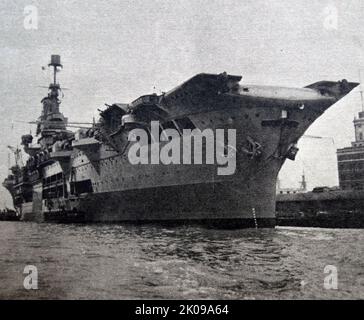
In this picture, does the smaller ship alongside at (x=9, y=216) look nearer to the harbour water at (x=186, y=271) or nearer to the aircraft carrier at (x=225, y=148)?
the aircraft carrier at (x=225, y=148)

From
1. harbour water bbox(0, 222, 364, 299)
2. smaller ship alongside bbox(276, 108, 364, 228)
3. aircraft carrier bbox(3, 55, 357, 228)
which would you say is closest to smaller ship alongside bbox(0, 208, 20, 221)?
aircraft carrier bbox(3, 55, 357, 228)

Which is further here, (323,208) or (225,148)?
(323,208)

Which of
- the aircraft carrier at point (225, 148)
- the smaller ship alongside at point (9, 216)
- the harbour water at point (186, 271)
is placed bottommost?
the smaller ship alongside at point (9, 216)

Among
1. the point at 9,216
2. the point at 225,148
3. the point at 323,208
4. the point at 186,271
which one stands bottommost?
the point at 9,216

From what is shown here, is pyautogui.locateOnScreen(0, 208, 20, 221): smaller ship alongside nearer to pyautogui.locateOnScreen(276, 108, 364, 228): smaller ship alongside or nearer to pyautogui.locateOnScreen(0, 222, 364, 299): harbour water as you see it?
pyautogui.locateOnScreen(276, 108, 364, 228): smaller ship alongside

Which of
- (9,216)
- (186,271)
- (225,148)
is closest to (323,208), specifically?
(225,148)

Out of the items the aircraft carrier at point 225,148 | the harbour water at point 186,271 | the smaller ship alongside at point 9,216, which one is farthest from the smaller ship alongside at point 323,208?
the smaller ship alongside at point 9,216

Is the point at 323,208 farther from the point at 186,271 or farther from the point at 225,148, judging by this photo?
the point at 186,271

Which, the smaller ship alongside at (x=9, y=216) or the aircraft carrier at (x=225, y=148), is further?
the smaller ship alongside at (x=9, y=216)

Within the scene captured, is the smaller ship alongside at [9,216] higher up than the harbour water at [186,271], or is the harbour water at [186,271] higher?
the harbour water at [186,271]
